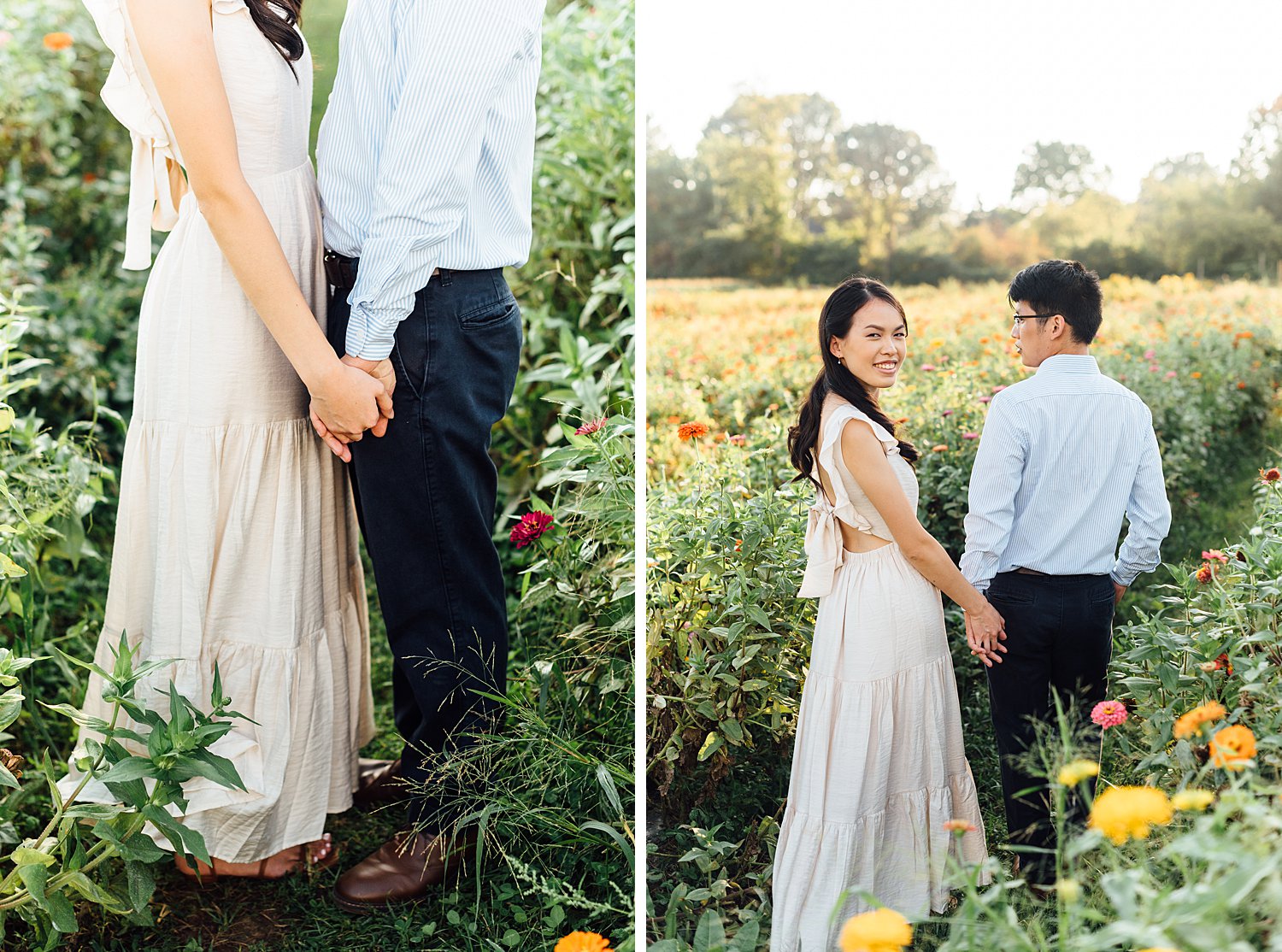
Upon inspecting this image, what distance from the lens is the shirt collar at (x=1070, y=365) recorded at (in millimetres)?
1407

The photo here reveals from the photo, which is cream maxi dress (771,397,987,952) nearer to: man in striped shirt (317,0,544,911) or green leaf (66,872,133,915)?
man in striped shirt (317,0,544,911)

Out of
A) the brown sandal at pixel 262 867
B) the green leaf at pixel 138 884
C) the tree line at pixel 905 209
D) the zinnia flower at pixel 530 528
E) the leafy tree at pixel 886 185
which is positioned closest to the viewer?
the green leaf at pixel 138 884

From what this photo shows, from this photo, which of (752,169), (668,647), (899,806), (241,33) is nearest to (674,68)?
(752,169)

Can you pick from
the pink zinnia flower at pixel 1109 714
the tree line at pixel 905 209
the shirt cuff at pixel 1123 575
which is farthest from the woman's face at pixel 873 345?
the pink zinnia flower at pixel 1109 714

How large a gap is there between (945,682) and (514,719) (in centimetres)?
87

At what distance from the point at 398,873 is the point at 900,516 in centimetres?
113

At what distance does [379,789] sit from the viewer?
2227 mm

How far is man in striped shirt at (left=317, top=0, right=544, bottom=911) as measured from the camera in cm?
157

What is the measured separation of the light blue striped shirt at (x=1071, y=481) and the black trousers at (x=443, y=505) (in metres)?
0.81

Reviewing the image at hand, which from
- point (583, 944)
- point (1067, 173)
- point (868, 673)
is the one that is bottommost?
point (583, 944)

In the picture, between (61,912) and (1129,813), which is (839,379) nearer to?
(1129,813)

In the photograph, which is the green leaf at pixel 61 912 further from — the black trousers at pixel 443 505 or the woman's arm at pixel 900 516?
the woman's arm at pixel 900 516

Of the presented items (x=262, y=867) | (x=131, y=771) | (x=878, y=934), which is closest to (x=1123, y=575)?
(x=878, y=934)

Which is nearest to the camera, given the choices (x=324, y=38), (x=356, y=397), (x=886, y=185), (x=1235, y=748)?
(x=1235, y=748)
